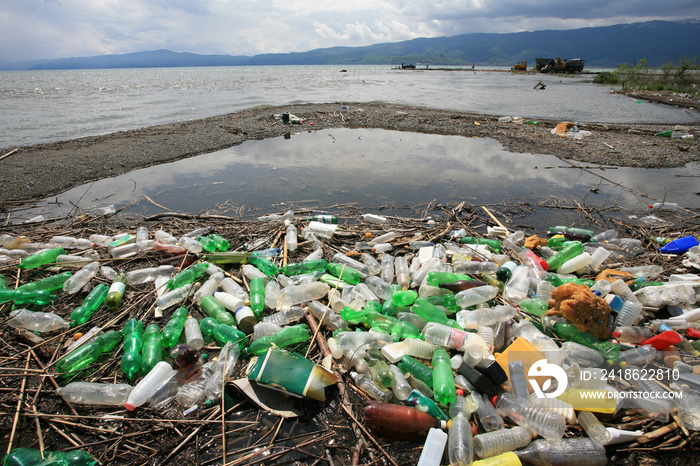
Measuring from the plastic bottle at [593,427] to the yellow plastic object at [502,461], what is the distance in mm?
469

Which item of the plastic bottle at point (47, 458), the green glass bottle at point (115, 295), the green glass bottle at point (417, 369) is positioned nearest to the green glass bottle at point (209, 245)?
the green glass bottle at point (115, 295)

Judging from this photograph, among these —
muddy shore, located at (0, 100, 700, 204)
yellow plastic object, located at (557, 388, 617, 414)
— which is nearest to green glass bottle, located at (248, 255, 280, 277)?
yellow plastic object, located at (557, 388, 617, 414)

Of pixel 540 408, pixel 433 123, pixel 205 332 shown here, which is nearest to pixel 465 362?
pixel 540 408

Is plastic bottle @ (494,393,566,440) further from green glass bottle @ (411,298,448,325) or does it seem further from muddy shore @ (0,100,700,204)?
muddy shore @ (0,100,700,204)

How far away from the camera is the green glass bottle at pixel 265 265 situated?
306 cm

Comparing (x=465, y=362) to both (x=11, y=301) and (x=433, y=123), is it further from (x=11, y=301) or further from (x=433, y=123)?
(x=433, y=123)

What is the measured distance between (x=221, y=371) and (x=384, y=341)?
113 cm

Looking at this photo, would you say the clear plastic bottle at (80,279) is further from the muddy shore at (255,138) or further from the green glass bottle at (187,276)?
the muddy shore at (255,138)

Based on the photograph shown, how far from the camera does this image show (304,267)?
312 centimetres

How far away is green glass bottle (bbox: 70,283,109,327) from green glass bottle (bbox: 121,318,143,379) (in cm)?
43

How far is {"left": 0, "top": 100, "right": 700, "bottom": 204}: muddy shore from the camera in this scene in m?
6.28

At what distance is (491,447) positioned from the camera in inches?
61.1

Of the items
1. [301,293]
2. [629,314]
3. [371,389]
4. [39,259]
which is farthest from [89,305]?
[629,314]

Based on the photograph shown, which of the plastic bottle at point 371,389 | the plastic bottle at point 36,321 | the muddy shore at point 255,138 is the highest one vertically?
the muddy shore at point 255,138
